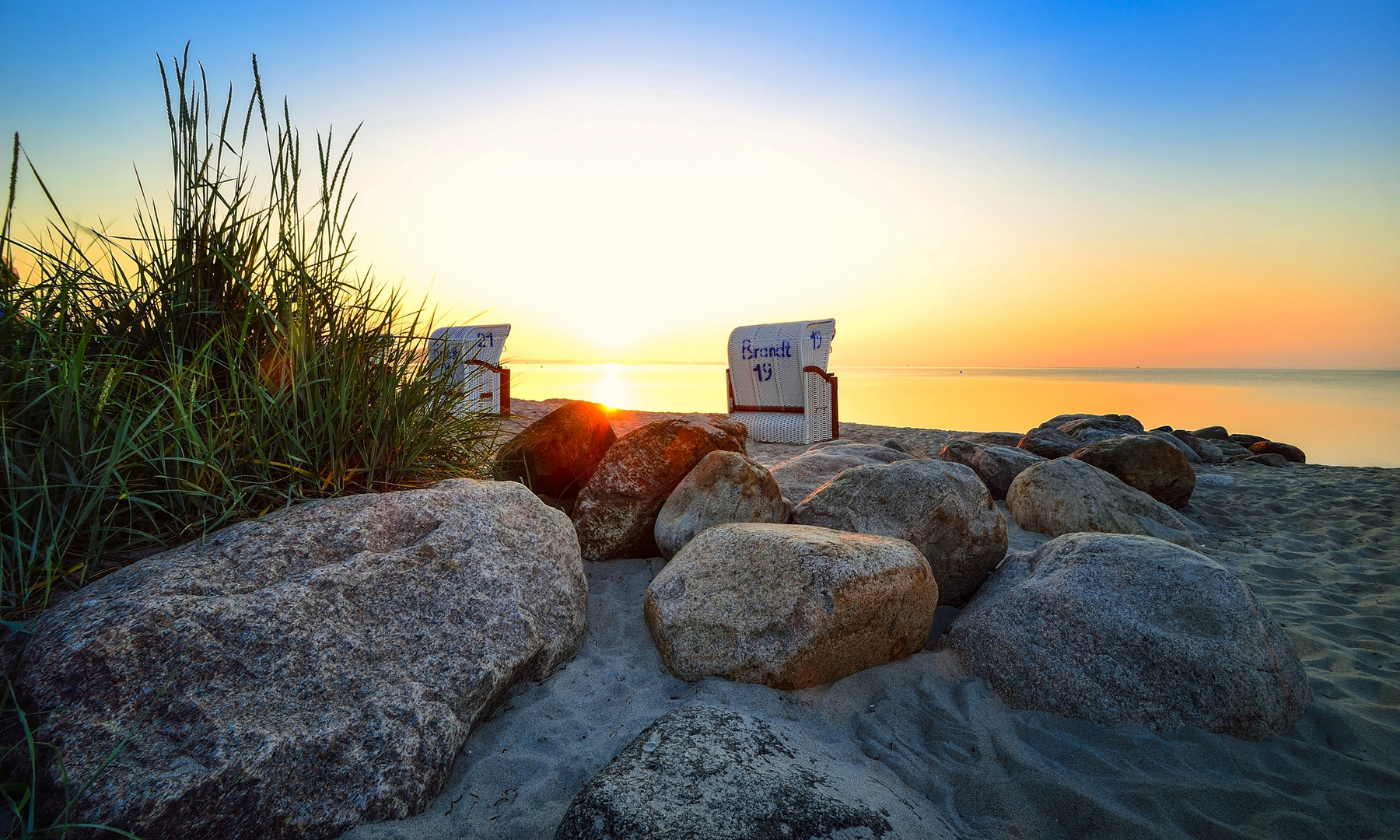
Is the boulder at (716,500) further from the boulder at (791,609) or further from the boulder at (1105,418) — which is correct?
the boulder at (1105,418)

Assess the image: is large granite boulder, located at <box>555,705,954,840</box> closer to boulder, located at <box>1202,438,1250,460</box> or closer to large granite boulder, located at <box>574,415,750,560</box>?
large granite boulder, located at <box>574,415,750,560</box>

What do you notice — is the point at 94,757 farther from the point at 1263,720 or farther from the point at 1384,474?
the point at 1384,474

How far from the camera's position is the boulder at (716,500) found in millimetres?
3764

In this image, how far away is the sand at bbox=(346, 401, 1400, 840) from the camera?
1.88m

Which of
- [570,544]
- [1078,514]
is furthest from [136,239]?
[1078,514]

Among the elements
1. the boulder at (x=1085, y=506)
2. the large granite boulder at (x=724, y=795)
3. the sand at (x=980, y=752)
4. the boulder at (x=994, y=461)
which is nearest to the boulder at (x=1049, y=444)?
the boulder at (x=994, y=461)

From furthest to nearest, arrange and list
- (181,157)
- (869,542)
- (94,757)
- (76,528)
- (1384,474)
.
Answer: (1384,474)
(869,542)
(181,157)
(76,528)
(94,757)

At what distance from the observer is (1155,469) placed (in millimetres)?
6008

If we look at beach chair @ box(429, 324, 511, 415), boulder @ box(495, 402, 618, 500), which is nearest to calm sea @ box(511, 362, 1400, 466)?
beach chair @ box(429, 324, 511, 415)

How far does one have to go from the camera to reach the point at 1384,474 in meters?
7.69

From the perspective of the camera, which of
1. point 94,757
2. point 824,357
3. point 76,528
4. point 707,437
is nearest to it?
point 94,757

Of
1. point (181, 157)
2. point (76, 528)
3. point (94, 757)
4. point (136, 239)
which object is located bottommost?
point (94, 757)

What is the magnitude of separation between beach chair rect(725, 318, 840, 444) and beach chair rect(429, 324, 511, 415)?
4300 millimetres

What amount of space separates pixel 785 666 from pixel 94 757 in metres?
2.08
